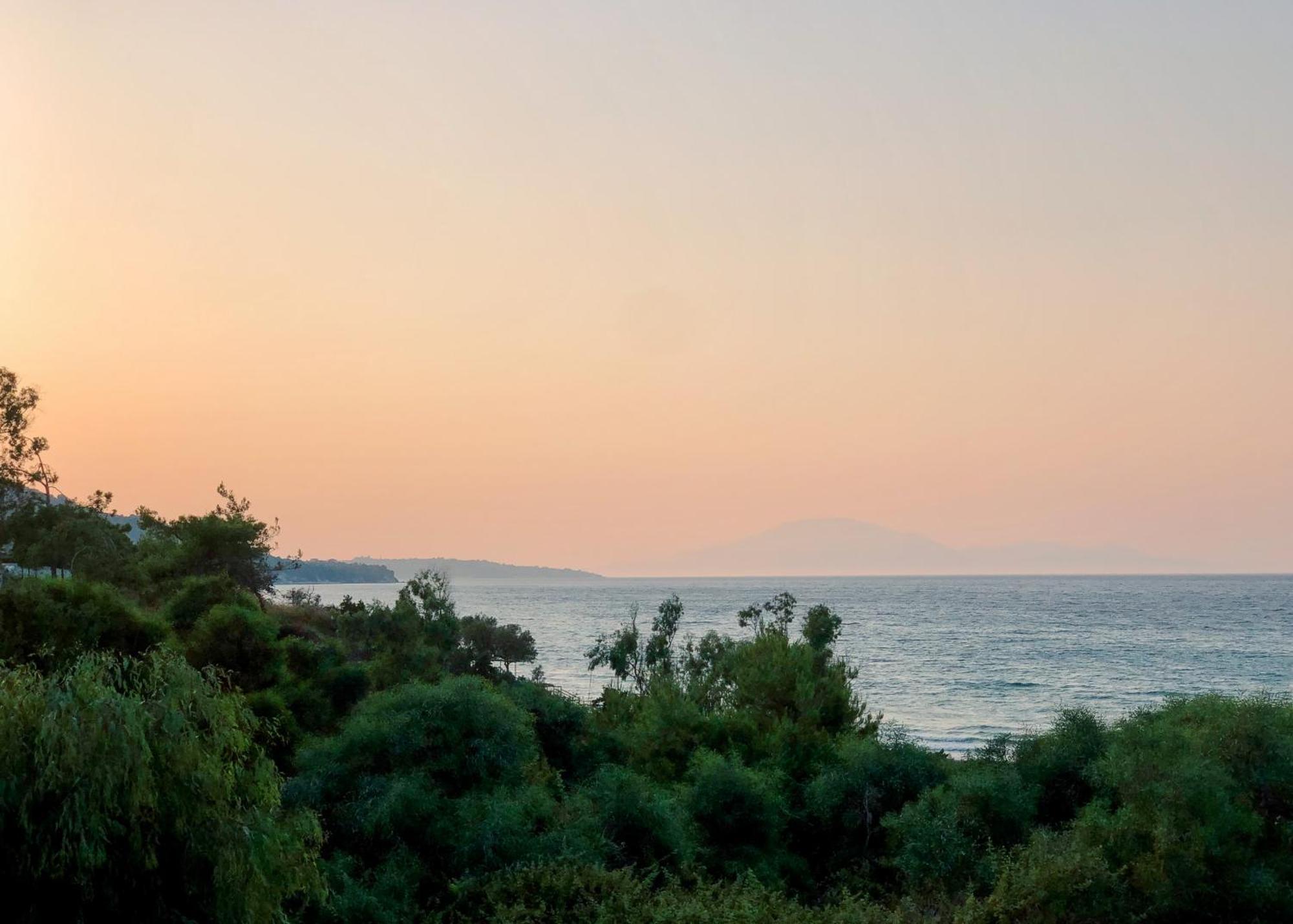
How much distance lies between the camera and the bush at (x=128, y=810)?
632 inches

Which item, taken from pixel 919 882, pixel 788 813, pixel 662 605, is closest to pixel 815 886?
pixel 788 813

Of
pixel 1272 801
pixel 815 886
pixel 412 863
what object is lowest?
pixel 815 886

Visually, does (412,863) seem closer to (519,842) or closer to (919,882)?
(519,842)

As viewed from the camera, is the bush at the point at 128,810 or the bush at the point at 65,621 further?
the bush at the point at 65,621

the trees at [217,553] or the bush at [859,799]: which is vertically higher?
the trees at [217,553]

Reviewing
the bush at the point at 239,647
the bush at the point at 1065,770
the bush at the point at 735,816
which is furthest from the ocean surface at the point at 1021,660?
the bush at the point at 239,647

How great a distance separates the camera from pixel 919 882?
31.8m

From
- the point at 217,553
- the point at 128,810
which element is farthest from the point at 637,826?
the point at 217,553

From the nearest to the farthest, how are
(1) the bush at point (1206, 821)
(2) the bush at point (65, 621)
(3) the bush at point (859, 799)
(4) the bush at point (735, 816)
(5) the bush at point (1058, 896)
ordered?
(5) the bush at point (1058, 896), (1) the bush at point (1206, 821), (4) the bush at point (735, 816), (2) the bush at point (65, 621), (3) the bush at point (859, 799)

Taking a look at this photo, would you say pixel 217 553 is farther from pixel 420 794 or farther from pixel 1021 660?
pixel 1021 660

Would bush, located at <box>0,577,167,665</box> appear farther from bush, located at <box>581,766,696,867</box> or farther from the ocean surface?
the ocean surface

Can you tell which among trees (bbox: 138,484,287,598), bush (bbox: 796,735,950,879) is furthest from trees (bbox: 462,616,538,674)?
bush (bbox: 796,735,950,879)

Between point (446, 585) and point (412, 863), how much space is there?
112ft

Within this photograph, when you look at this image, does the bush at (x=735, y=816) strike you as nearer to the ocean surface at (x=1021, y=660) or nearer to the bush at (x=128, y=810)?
the ocean surface at (x=1021, y=660)
